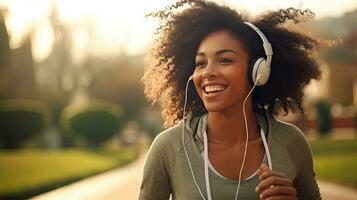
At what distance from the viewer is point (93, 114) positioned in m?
30.9

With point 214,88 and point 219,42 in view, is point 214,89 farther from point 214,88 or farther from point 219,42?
point 219,42

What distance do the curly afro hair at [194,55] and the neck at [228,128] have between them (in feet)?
0.74

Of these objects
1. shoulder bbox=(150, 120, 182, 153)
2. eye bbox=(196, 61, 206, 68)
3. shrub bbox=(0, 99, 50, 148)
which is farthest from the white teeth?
shrub bbox=(0, 99, 50, 148)

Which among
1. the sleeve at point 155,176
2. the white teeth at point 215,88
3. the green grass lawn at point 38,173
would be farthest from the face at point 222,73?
the green grass lawn at point 38,173

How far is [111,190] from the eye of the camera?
43.9 ft

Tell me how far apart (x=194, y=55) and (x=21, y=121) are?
86.1 feet

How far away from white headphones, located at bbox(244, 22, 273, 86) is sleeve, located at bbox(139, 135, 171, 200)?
46cm

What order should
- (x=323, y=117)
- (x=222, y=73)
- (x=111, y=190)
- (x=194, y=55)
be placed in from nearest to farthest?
(x=222, y=73), (x=194, y=55), (x=111, y=190), (x=323, y=117)

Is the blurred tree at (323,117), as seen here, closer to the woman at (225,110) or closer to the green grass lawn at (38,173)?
the green grass lawn at (38,173)

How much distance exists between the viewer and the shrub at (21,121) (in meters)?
28.5

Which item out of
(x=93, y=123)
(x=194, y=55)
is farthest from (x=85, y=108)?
(x=194, y=55)

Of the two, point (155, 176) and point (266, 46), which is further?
point (266, 46)

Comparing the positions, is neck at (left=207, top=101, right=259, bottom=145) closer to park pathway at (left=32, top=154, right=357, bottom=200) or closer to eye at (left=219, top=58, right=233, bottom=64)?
eye at (left=219, top=58, right=233, bottom=64)

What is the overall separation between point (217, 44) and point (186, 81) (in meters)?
0.39
